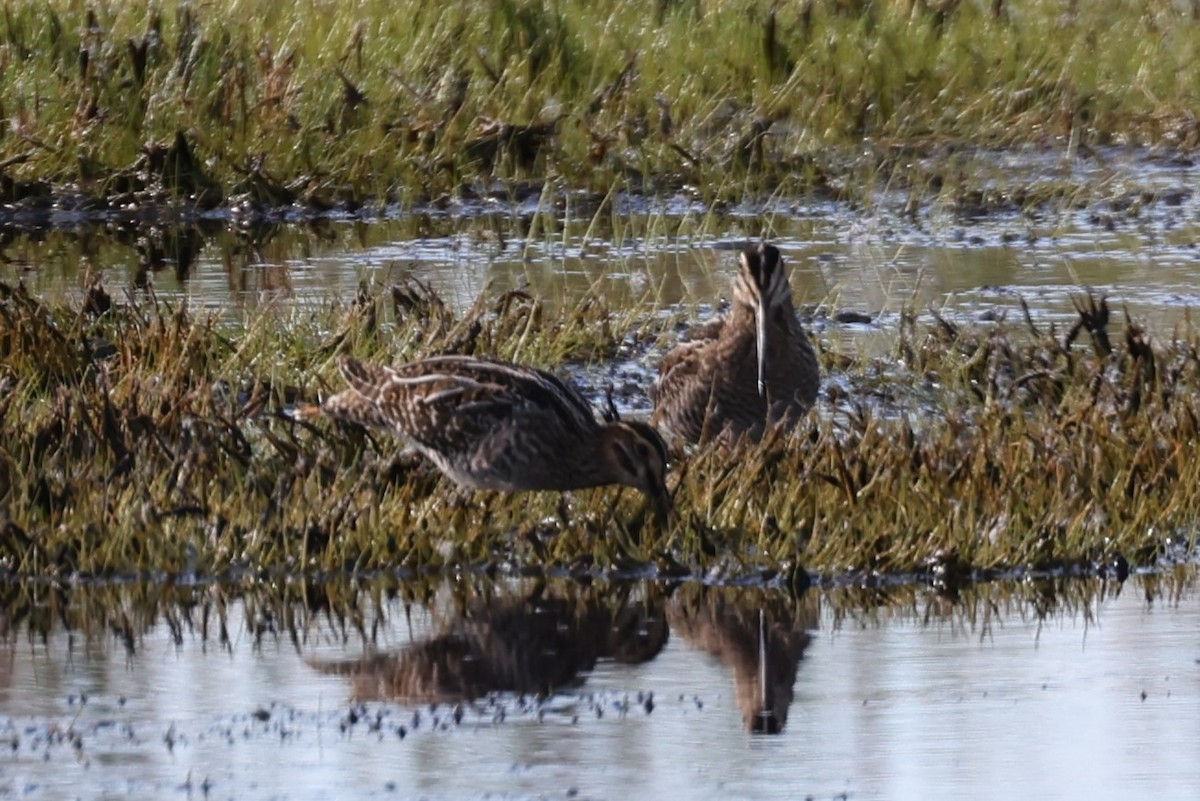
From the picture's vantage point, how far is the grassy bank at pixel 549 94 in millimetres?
13633

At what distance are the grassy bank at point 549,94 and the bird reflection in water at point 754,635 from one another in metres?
6.66

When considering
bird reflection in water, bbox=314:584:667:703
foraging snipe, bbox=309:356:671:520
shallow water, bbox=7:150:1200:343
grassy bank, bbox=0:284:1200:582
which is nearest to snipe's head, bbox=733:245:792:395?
grassy bank, bbox=0:284:1200:582

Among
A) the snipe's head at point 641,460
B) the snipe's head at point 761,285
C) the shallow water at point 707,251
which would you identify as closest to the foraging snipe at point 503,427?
the snipe's head at point 641,460

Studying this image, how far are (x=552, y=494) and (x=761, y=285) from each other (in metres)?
1.10

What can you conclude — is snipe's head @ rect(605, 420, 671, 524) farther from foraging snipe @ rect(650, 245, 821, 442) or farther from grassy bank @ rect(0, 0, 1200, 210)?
grassy bank @ rect(0, 0, 1200, 210)

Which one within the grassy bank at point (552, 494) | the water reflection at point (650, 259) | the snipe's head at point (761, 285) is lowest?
the water reflection at point (650, 259)

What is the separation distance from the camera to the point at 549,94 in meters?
14.6

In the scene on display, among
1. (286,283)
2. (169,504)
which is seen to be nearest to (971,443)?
(169,504)

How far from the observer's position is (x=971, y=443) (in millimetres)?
7957

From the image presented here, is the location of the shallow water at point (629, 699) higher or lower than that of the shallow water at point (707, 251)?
higher

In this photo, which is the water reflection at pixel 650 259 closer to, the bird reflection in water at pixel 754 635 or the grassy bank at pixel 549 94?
the grassy bank at pixel 549 94

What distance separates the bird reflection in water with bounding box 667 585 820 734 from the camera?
19.5ft

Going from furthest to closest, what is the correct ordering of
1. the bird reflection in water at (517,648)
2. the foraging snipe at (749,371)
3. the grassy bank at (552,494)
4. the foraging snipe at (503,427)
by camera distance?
1. the foraging snipe at (749,371)
2. the foraging snipe at (503,427)
3. the grassy bank at (552,494)
4. the bird reflection in water at (517,648)

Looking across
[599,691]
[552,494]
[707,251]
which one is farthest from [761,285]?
[707,251]
